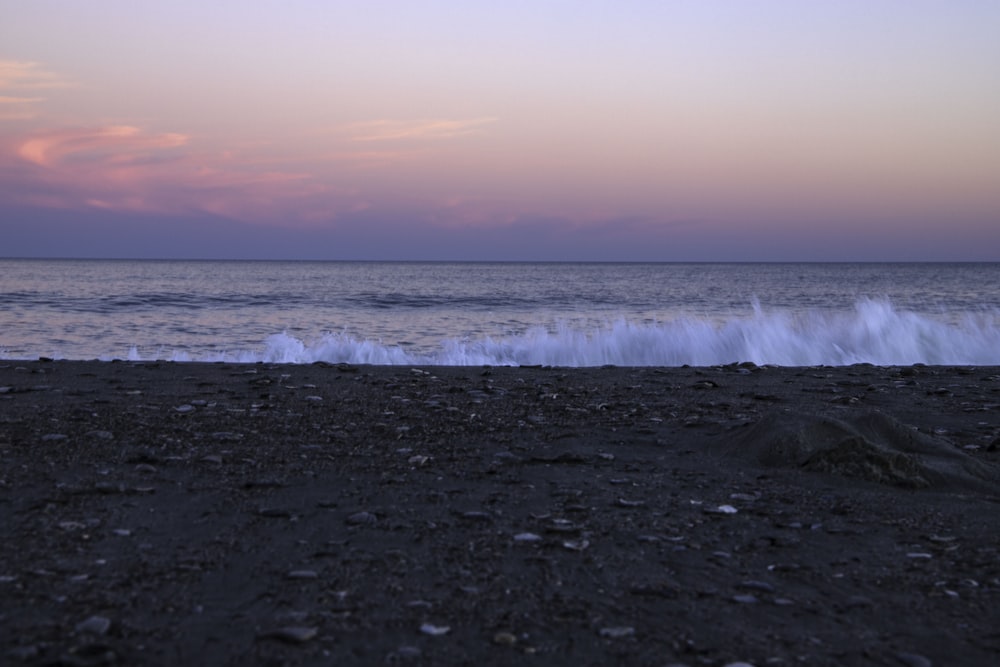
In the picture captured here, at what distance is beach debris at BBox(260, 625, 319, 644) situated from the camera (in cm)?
267

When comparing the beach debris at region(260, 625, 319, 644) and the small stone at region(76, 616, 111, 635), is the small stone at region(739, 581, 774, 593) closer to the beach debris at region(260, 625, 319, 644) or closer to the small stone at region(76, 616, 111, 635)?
the beach debris at region(260, 625, 319, 644)

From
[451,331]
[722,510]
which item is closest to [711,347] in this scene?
[722,510]

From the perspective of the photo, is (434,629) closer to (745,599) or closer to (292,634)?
(292,634)

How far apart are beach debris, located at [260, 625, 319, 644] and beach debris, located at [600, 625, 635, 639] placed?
3.27ft

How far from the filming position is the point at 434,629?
9.20 ft

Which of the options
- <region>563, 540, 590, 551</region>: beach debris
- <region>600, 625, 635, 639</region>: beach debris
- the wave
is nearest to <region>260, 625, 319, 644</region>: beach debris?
<region>600, 625, 635, 639</region>: beach debris

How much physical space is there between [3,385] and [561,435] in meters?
5.68

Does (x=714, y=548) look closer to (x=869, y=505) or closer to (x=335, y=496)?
(x=869, y=505)

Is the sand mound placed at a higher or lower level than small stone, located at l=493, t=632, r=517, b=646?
higher

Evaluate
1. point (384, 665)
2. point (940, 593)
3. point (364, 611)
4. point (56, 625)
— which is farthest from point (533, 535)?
point (56, 625)

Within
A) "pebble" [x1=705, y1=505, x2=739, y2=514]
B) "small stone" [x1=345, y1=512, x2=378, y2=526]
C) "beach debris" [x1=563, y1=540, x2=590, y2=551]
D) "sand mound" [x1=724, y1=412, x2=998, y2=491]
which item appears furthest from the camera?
"sand mound" [x1=724, y1=412, x2=998, y2=491]

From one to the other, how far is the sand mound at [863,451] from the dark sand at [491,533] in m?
0.02

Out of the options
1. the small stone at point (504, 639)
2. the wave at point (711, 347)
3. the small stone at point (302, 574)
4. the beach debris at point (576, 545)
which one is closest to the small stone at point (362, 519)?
the small stone at point (302, 574)

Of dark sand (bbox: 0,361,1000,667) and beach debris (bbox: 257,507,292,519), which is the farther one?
beach debris (bbox: 257,507,292,519)
